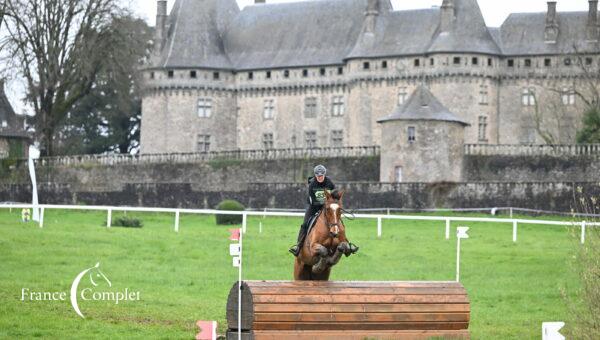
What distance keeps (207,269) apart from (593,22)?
4291cm

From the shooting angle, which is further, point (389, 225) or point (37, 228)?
point (389, 225)

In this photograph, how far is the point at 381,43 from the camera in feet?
244

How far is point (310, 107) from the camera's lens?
7769 centimetres

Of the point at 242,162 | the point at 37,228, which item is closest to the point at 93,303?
the point at 37,228

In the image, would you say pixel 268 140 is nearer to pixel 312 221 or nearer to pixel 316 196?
pixel 316 196

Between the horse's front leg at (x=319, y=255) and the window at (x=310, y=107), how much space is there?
187ft

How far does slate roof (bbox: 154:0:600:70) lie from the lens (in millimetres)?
72000

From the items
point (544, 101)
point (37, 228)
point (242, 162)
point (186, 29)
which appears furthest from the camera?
point (186, 29)

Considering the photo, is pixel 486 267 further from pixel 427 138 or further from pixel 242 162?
pixel 242 162

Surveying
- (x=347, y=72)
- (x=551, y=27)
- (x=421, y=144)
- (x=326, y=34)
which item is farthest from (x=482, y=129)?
(x=421, y=144)

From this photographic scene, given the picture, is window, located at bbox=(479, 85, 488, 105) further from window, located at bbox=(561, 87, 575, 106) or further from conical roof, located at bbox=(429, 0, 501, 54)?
window, located at bbox=(561, 87, 575, 106)

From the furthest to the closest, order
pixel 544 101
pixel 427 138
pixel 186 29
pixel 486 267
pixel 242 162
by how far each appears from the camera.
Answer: pixel 186 29, pixel 544 101, pixel 242 162, pixel 427 138, pixel 486 267

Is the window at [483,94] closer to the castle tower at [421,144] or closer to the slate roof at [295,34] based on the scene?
the slate roof at [295,34]

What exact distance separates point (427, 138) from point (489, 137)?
1064cm
